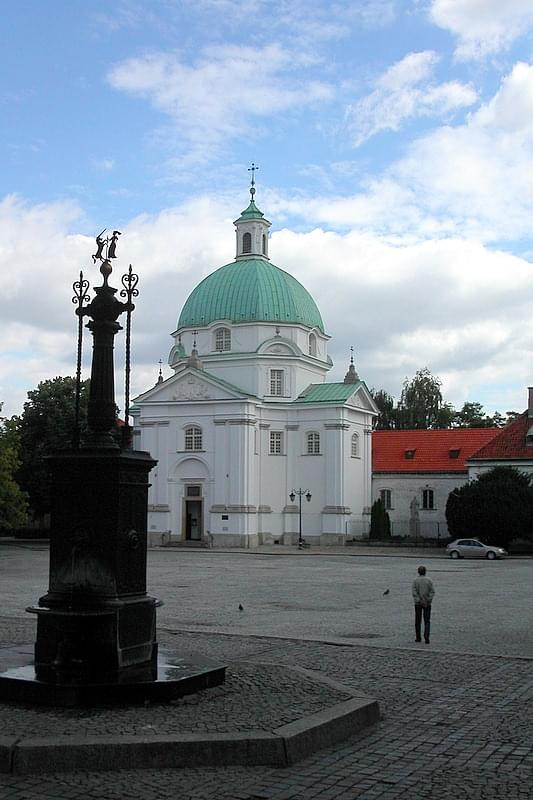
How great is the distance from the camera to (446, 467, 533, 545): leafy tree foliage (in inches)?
2067

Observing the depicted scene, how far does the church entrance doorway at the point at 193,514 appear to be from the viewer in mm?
63062

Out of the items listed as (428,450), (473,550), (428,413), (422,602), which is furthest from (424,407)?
(422,602)

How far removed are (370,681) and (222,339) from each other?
55.2 meters

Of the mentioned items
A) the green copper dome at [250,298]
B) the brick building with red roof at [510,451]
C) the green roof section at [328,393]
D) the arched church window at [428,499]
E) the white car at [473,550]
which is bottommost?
the white car at [473,550]

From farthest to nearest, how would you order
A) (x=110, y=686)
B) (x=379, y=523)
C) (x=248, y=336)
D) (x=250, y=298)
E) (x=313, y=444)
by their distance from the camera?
(x=250, y=298) < (x=248, y=336) < (x=379, y=523) < (x=313, y=444) < (x=110, y=686)

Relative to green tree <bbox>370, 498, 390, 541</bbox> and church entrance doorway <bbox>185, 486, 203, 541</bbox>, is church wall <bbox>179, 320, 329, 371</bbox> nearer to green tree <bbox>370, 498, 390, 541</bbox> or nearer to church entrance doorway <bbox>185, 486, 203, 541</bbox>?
church entrance doorway <bbox>185, 486, 203, 541</bbox>

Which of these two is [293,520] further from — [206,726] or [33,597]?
[206,726]

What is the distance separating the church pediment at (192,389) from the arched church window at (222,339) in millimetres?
3483

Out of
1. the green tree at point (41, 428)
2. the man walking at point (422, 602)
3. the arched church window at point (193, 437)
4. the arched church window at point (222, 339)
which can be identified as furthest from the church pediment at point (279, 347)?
the man walking at point (422, 602)

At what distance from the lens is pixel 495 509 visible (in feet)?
173

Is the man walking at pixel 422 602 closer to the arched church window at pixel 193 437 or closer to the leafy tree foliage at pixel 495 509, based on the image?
the leafy tree foliage at pixel 495 509

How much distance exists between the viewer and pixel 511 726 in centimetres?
988

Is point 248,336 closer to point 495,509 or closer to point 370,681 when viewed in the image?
point 495,509

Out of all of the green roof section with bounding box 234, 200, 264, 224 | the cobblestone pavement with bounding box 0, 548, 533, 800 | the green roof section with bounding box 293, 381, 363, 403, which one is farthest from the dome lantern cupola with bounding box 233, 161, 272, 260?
the cobblestone pavement with bounding box 0, 548, 533, 800
